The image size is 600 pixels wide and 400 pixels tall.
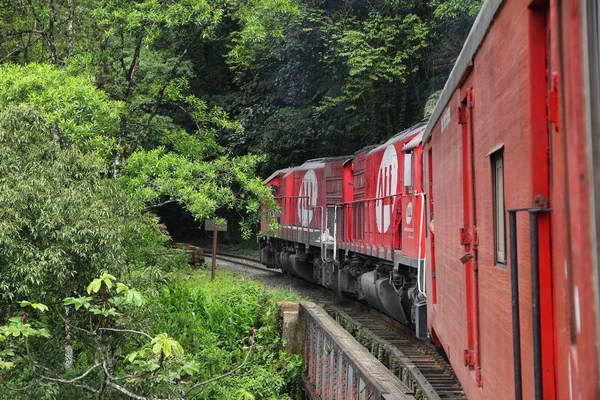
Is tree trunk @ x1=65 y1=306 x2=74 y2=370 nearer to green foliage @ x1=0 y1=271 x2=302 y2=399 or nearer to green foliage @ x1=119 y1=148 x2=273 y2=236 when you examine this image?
green foliage @ x1=0 y1=271 x2=302 y2=399

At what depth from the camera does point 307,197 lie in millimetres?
22016

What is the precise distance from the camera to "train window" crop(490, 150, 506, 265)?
311cm

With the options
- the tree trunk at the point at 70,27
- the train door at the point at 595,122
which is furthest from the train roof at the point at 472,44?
the tree trunk at the point at 70,27

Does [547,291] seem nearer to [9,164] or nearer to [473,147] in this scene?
[473,147]

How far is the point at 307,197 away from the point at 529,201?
19.7 metres

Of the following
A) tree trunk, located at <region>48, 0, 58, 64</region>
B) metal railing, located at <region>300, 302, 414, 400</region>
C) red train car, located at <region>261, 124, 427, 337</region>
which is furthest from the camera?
tree trunk, located at <region>48, 0, 58, 64</region>

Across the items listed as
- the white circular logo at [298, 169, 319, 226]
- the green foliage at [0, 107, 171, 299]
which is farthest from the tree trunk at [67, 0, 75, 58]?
the white circular logo at [298, 169, 319, 226]

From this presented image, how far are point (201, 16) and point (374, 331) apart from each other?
689 cm

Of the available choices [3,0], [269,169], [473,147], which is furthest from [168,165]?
[269,169]

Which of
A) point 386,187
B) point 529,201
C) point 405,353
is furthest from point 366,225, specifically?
point 529,201

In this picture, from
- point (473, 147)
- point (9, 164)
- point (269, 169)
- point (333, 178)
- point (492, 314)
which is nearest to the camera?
point (492, 314)

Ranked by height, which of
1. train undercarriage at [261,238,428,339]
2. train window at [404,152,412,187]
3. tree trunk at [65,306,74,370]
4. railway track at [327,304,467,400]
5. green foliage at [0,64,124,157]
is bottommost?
railway track at [327,304,467,400]

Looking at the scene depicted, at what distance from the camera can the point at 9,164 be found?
29.6 ft

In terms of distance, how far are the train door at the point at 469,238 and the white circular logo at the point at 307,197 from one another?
626 inches
